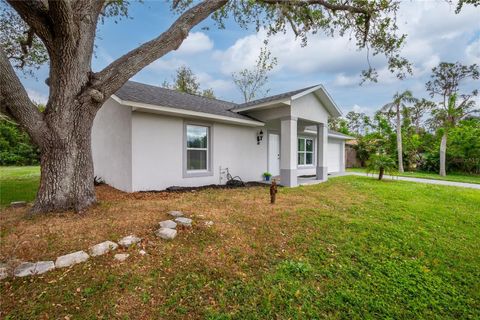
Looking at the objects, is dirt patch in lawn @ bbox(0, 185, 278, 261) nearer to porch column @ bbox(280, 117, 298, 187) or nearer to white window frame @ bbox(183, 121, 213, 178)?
white window frame @ bbox(183, 121, 213, 178)

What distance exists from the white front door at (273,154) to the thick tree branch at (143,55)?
6.25 meters

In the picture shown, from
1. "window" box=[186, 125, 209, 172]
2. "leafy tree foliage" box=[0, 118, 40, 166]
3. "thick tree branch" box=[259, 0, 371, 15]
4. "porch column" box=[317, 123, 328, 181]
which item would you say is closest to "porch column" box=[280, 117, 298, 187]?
"porch column" box=[317, 123, 328, 181]

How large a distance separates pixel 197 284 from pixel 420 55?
36.1 ft

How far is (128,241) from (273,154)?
27.9ft

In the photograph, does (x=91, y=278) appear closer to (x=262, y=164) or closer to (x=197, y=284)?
(x=197, y=284)

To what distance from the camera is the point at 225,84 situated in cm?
2511

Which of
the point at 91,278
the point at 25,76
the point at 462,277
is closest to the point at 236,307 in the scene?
the point at 91,278

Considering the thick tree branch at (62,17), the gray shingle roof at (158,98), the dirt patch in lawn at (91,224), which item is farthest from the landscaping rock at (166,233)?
the gray shingle roof at (158,98)

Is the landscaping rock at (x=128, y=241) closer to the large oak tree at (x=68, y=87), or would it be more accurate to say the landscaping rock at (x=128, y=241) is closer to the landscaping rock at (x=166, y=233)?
the landscaping rock at (x=166, y=233)

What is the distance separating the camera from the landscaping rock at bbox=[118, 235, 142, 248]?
10.4 feet

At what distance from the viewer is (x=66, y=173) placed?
13.8 feet

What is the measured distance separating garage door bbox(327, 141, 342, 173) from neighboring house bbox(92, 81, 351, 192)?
482 centimetres

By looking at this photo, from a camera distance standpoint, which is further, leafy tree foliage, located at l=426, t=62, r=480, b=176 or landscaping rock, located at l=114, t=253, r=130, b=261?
leafy tree foliage, located at l=426, t=62, r=480, b=176

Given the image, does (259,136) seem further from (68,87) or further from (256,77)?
(256,77)
